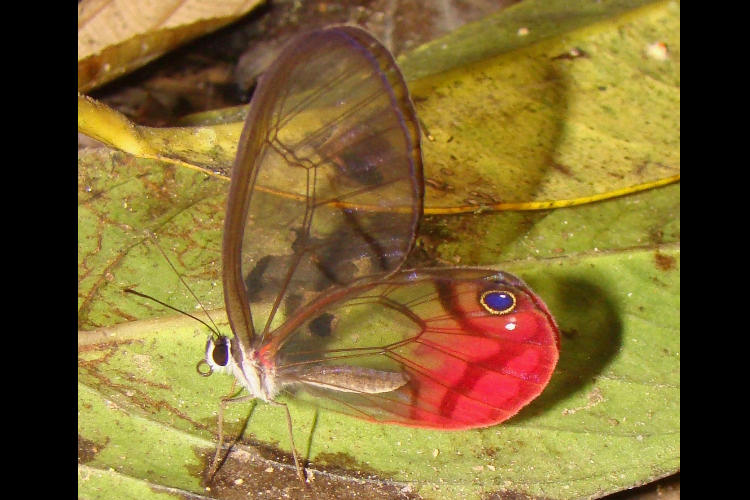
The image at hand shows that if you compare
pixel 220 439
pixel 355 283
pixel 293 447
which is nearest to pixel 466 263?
pixel 355 283

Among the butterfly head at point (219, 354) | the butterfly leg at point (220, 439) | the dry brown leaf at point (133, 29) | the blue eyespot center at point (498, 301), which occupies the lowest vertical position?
the butterfly leg at point (220, 439)

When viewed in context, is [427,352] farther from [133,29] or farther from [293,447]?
[133,29]

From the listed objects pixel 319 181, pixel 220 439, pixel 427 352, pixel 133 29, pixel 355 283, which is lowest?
pixel 220 439

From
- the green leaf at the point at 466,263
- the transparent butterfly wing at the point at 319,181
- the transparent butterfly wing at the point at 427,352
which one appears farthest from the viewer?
the green leaf at the point at 466,263

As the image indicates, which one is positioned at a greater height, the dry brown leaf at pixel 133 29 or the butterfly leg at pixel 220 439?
the dry brown leaf at pixel 133 29

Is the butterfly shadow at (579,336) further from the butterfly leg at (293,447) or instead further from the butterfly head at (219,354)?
the butterfly head at (219,354)

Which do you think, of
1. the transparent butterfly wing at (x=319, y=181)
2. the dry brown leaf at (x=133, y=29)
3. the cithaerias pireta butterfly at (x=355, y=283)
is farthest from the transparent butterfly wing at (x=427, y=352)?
the dry brown leaf at (x=133, y=29)

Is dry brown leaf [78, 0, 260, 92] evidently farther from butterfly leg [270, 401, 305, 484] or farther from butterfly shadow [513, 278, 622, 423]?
butterfly shadow [513, 278, 622, 423]
